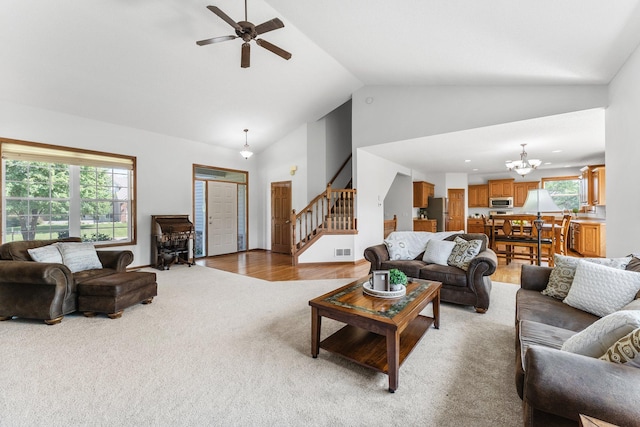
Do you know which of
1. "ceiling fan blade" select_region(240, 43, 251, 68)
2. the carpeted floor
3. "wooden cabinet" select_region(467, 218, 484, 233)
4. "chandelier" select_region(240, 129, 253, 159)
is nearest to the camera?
the carpeted floor

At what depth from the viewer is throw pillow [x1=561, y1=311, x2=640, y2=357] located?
116cm

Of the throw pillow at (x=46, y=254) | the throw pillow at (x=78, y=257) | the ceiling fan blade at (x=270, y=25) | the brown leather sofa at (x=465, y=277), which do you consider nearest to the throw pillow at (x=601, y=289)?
the brown leather sofa at (x=465, y=277)

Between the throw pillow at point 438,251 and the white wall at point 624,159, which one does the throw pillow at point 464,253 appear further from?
the white wall at point 624,159

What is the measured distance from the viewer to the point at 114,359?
2.23m

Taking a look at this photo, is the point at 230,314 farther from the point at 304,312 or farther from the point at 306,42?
the point at 306,42

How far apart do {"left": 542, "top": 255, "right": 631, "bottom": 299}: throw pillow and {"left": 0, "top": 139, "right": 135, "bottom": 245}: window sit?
21.6ft

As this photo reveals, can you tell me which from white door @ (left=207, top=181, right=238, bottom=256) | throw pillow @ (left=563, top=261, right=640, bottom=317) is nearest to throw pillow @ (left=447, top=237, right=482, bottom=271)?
throw pillow @ (left=563, top=261, right=640, bottom=317)

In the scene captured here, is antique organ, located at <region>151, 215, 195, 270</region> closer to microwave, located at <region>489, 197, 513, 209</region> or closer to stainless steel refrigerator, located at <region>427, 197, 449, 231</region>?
stainless steel refrigerator, located at <region>427, 197, 449, 231</region>

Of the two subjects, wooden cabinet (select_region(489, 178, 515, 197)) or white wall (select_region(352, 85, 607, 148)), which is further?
wooden cabinet (select_region(489, 178, 515, 197))

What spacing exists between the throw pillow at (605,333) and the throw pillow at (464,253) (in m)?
2.15

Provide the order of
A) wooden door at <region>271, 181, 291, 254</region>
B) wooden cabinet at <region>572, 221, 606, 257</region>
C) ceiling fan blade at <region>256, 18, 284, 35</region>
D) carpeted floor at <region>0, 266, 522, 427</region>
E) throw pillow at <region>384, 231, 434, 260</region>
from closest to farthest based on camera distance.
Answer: carpeted floor at <region>0, 266, 522, 427</region>
ceiling fan blade at <region>256, 18, 284, 35</region>
throw pillow at <region>384, 231, 434, 260</region>
wooden cabinet at <region>572, 221, 606, 257</region>
wooden door at <region>271, 181, 291, 254</region>

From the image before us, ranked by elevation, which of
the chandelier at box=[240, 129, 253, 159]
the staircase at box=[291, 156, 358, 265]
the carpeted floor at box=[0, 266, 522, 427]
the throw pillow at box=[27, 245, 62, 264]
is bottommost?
the carpeted floor at box=[0, 266, 522, 427]

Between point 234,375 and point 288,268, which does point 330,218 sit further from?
point 234,375

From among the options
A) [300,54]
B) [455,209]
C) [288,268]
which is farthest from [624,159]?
[455,209]
